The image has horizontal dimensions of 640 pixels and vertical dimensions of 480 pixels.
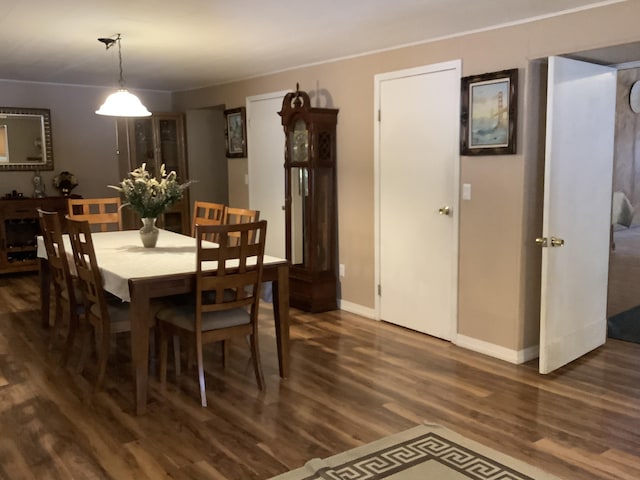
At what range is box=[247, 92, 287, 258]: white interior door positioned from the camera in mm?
5746

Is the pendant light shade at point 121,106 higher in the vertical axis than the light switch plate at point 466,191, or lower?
higher

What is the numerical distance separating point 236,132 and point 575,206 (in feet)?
12.5

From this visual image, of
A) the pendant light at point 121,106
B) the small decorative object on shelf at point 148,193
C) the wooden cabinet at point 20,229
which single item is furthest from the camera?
the wooden cabinet at point 20,229

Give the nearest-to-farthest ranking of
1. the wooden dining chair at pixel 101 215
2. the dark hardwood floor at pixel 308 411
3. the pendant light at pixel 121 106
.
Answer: the dark hardwood floor at pixel 308 411, the pendant light at pixel 121 106, the wooden dining chair at pixel 101 215

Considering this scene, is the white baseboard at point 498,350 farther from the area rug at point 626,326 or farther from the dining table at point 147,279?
the dining table at point 147,279

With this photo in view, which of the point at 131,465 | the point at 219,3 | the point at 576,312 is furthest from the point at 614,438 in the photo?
the point at 219,3

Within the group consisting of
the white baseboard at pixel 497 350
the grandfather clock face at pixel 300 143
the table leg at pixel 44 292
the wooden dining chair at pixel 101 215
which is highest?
the grandfather clock face at pixel 300 143

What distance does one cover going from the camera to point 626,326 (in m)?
4.68

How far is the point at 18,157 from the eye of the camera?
675 centimetres

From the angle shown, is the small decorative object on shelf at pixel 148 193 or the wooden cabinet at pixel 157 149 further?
the wooden cabinet at pixel 157 149

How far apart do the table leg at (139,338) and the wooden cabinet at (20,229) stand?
4.13m

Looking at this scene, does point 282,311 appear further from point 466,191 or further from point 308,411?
point 466,191

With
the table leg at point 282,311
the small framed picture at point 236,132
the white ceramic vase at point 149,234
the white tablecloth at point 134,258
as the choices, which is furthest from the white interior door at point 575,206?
the small framed picture at point 236,132

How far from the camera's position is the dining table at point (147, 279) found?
3.04 m
